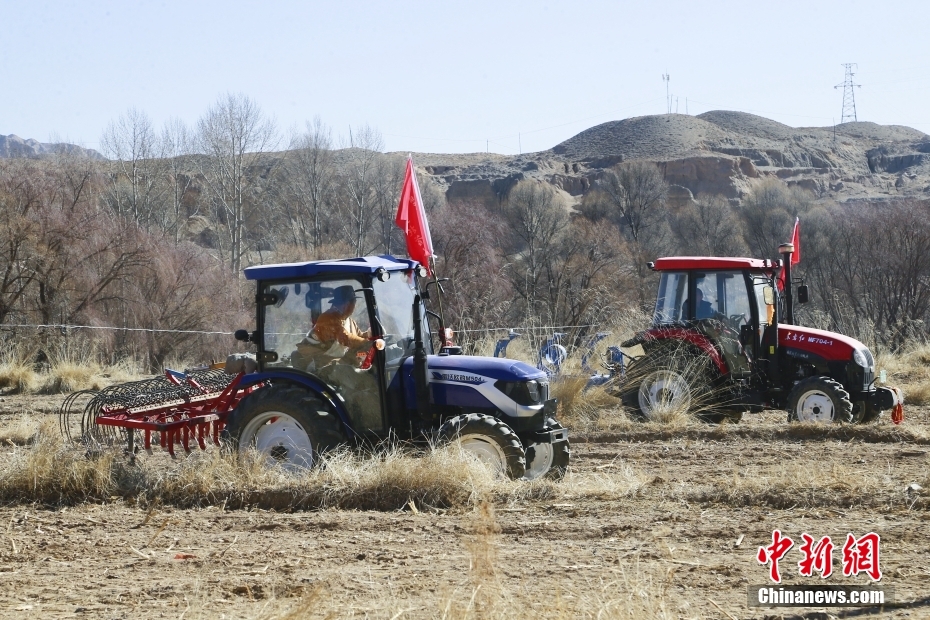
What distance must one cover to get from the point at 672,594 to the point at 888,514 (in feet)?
7.87

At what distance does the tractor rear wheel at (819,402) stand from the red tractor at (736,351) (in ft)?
0.62

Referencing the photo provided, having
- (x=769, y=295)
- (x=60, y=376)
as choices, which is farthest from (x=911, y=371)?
(x=60, y=376)

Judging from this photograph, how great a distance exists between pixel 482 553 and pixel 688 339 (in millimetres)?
8072

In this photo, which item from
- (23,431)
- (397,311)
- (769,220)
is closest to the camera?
(397,311)

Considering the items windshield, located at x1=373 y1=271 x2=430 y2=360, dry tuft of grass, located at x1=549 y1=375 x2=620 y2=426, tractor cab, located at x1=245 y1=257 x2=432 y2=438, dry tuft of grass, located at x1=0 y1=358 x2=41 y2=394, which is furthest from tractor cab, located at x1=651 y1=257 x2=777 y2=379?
dry tuft of grass, located at x1=0 y1=358 x2=41 y2=394

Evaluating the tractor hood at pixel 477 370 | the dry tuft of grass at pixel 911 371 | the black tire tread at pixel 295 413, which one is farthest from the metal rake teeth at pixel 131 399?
the dry tuft of grass at pixel 911 371

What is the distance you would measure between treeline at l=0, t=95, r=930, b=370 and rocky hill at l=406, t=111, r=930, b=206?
1275 centimetres

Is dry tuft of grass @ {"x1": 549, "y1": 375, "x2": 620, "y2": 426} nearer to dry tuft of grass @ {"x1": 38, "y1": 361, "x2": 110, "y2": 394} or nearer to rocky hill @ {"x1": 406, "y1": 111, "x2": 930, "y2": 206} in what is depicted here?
dry tuft of grass @ {"x1": 38, "y1": 361, "x2": 110, "y2": 394}

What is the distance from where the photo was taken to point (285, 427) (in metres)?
8.07

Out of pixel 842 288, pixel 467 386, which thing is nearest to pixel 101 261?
pixel 467 386

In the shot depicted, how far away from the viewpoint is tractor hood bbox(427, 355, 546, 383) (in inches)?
315

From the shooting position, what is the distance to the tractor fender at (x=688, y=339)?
12461mm

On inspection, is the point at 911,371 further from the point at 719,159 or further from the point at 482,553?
the point at 719,159

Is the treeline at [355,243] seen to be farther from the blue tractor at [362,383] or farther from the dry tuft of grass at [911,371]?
the blue tractor at [362,383]
